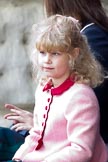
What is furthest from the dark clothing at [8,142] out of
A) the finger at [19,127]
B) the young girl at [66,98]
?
the young girl at [66,98]

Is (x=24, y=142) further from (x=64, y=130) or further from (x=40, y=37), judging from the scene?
(x=40, y=37)

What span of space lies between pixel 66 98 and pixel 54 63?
4.7 inches

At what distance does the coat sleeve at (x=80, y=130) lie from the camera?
1803mm

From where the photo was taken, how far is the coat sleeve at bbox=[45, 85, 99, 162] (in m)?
1.80

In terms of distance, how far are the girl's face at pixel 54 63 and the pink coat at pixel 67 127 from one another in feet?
0.13

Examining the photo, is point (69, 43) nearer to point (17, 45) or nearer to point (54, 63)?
point (54, 63)

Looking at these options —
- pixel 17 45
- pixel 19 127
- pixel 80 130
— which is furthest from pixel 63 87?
pixel 17 45

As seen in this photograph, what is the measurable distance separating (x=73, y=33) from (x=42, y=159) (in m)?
0.43

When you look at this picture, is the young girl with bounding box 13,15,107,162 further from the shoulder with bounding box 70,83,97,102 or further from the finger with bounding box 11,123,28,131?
the finger with bounding box 11,123,28,131

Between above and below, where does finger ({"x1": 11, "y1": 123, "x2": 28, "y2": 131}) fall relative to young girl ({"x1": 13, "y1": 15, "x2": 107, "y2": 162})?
below

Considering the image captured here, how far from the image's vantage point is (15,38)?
3299 millimetres

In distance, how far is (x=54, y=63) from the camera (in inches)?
73.8

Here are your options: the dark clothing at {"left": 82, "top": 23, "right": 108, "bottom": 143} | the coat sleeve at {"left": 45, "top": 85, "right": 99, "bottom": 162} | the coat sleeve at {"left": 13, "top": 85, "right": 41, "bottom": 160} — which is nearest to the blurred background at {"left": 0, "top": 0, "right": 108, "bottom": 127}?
the dark clothing at {"left": 82, "top": 23, "right": 108, "bottom": 143}

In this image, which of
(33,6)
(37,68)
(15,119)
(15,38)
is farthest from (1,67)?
(37,68)
